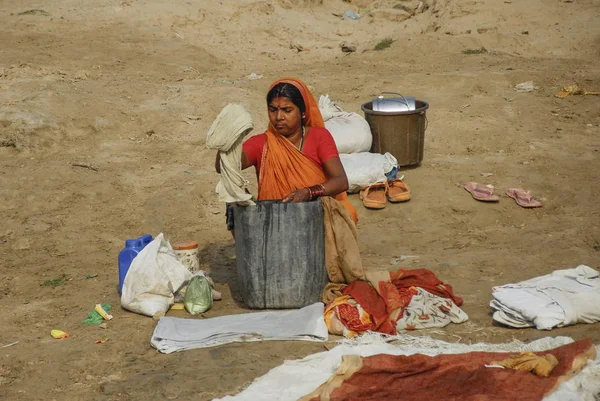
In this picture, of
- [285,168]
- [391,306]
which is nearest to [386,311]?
[391,306]

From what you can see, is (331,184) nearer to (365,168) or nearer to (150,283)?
(150,283)

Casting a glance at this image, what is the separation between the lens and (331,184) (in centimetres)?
470

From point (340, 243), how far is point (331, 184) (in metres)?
0.36

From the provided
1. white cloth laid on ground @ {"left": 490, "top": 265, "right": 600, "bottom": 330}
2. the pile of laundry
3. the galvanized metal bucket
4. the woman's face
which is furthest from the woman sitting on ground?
the galvanized metal bucket

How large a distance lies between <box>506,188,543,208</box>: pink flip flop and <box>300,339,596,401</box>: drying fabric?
3.19 metres

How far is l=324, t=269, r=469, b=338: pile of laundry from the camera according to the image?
435 cm

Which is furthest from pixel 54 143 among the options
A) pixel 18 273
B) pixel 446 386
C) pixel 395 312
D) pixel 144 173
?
pixel 446 386

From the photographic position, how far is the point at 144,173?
7375 millimetres

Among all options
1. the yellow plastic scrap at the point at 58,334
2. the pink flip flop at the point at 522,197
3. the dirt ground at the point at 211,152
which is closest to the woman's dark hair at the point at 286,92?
the dirt ground at the point at 211,152

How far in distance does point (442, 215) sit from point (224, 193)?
279 cm

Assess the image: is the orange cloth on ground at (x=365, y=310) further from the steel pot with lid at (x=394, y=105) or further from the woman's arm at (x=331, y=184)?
the steel pot with lid at (x=394, y=105)

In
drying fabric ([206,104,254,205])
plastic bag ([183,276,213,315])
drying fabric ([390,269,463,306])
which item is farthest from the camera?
plastic bag ([183,276,213,315])

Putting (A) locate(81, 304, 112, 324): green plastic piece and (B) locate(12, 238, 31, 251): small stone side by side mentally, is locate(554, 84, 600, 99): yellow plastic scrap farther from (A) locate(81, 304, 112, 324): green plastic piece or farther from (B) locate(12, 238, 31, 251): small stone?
(A) locate(81, 304, 112, 324): green plastic piece

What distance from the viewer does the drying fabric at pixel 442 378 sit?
353cm
